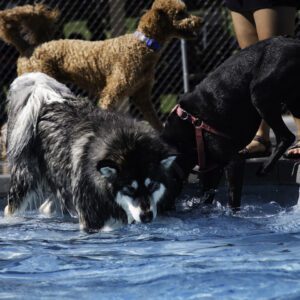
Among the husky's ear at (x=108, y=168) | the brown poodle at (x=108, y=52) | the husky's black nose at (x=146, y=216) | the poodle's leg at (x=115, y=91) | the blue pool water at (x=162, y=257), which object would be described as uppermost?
the brown poodle at (x=108, y=52)

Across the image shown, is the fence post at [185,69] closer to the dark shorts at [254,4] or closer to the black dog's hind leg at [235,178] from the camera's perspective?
the dark shorts at [254,4]

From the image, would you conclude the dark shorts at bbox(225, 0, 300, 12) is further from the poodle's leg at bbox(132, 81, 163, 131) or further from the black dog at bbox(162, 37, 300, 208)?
the poodle's leg at bbox(132, 81, 163, 131)

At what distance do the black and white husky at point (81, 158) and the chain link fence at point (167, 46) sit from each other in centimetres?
354

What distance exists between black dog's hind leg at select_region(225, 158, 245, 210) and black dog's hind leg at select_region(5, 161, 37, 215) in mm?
1337

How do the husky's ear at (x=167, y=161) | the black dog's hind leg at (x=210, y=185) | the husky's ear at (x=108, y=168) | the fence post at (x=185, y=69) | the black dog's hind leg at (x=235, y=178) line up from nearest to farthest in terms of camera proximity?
the husky's ear at (x=108, y=168) → the husky's ear at (x=167, y=161) → the black dog's hind leg at (x=235, y=178) → the black dog's hind leg at (x=210, y=185) → the fence post at (x=185, y=69)

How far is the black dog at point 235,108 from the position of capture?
4957 millimetres

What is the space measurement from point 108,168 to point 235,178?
3.93ft

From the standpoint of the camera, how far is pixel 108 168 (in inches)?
168

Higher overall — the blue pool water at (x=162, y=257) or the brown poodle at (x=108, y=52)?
the brown poodle at (x=108, y=52)

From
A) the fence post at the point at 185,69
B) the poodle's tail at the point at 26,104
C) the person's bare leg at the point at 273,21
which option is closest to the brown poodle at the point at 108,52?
the fence post at the point at 185,69

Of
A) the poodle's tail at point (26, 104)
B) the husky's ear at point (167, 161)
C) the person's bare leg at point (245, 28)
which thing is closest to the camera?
the husky's ear at point (167, 161)

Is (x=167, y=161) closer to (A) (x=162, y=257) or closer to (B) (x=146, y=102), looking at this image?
(A) (x=162, y=257)

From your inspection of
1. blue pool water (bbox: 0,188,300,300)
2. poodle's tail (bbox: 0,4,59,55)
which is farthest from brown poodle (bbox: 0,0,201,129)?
blue pool water (bbox: 0,188,300,300)

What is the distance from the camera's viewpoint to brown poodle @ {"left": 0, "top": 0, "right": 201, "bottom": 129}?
21.9 ft
